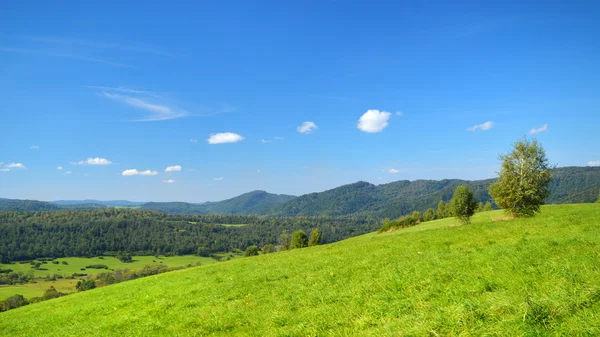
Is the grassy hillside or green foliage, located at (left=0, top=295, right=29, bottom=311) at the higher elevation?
the grassy hillside

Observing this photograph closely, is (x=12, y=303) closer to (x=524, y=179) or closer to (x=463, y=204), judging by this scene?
(x=463, y=204)

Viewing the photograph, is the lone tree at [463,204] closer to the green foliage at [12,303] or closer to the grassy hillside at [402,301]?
the grassy hillside at [402,301]

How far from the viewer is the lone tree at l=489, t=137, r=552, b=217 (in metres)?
38.5

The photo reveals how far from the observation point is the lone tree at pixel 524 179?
38469 mm

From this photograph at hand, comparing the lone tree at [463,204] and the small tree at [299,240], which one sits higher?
the lone tree at [463,204]

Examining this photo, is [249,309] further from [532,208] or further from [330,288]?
[532,208]

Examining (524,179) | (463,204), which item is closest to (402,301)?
(524,179)

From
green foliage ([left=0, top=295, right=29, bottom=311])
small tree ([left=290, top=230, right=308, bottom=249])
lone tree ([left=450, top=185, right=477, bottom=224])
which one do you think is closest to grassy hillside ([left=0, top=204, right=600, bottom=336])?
lone tree ([left=450, top=185, right=477, bottom=224])

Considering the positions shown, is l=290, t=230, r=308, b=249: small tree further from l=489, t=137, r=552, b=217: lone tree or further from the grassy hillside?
the grassy hillside

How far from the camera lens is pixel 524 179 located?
38.9 meters

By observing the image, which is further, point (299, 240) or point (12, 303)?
point (299, 240)

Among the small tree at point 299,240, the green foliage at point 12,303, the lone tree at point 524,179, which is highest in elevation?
the lone tree at point 524,179

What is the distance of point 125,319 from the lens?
49.9 feet

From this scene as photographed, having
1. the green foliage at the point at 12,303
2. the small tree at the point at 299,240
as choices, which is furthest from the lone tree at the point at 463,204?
the green foliage at the point at 12,303
